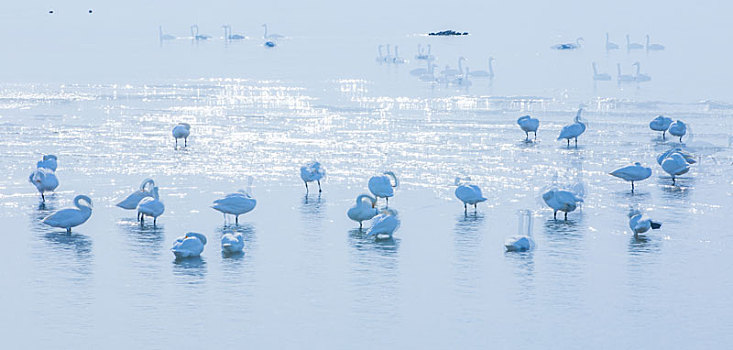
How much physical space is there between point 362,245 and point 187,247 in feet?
9.39

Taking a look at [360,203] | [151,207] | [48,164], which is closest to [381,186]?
[360,203]

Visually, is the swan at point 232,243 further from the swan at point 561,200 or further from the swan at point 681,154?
the swan at point 681,154

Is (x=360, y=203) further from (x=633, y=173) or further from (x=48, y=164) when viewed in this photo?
(x=48, y=164)

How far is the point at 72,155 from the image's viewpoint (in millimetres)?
26922

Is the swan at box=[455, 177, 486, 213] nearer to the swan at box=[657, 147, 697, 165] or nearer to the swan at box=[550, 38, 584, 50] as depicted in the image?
the swan at box=[657, 147, 697, 165]

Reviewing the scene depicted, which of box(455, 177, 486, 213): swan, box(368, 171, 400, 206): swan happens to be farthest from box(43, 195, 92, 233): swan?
box(455, 177, 486, 213): swan

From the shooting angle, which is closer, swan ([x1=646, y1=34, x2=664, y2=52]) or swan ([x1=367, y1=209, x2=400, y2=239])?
swan ([x1=367, y1=209, x2=400, y2=239])

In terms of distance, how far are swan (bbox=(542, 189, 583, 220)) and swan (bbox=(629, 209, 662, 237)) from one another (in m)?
1.11

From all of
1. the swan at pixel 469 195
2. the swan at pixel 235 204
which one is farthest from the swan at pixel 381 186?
the swan at pixel 235 204

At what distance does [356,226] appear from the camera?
20062 mm

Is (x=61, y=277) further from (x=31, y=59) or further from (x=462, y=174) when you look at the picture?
(x=31, y=59)

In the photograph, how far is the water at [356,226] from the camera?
14.7 meters

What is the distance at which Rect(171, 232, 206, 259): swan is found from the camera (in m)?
17.5

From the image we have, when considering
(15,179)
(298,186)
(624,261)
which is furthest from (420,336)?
(15,179)
